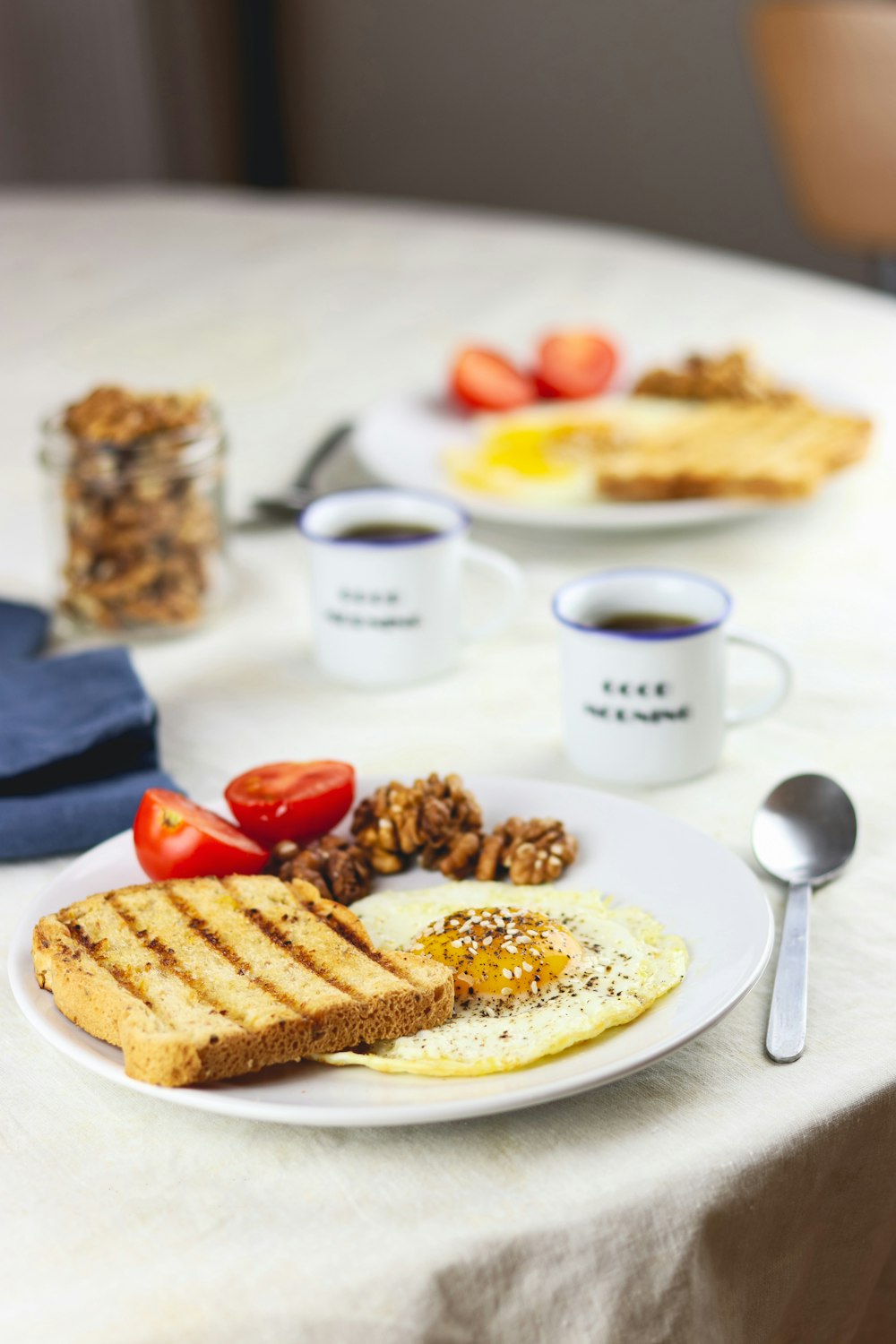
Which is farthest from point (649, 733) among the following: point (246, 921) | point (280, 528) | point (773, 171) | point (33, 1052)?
point (773, 171)

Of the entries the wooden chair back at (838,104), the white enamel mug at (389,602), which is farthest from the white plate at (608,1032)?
the wooden chair back at (838,104)

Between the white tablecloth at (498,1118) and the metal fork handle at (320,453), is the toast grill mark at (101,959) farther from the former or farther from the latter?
the metal fork handle at (320,453)

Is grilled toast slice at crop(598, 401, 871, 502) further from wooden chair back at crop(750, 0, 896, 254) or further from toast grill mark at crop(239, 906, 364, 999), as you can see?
wooden chair back at crop(750, 0, 896, 254)

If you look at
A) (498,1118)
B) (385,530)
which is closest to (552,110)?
(385,530)

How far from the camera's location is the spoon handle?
0.88 meters

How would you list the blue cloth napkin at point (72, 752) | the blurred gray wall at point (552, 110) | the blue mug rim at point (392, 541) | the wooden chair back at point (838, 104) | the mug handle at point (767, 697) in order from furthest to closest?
1. the blurred gray wall at point (552, 110)
2. the wooden chair back at point (838, 104)
3. the blue mug rim at point (392, 541)
4. the mug handle at point (767, 697)
5. the blue cloth napkin at point (72, 752)

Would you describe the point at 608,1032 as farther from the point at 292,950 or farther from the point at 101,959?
the point at 101,959

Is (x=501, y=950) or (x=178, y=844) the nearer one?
(x=501, y=950)

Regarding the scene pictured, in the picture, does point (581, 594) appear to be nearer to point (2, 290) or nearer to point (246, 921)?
point (246, 921)

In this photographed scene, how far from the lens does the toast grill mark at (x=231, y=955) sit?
0.84 meters

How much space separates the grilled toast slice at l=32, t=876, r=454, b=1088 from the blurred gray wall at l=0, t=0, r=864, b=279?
16.3 ft

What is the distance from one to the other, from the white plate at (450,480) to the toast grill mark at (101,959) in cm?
87

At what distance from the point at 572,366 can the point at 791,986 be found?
1.29 metres

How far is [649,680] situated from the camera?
1187mm
